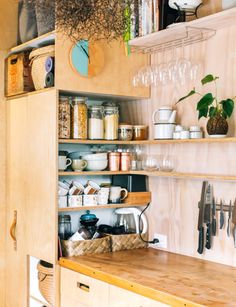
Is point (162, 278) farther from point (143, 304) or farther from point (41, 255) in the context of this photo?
point (41, 255)

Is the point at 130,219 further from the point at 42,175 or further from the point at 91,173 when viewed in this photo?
the point at 42,175

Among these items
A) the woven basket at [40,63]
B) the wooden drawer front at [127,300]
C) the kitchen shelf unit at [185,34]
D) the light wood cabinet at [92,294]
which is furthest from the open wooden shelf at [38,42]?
the wooden drawer front at [127,300]

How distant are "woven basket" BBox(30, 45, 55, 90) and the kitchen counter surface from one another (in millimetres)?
1104

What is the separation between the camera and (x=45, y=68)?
130 inches

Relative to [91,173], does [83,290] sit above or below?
below

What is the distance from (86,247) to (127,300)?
63 cm

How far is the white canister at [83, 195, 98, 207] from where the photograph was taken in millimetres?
3385

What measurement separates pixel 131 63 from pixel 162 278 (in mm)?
1439

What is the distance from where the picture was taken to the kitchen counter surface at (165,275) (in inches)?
95.0

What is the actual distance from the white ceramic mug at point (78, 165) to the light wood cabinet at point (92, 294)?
0.62 metres

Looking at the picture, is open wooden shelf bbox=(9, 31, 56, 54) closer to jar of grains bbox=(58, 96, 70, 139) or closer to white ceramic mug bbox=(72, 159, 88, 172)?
jar of grains bbox=(58, 96, 70, 139)

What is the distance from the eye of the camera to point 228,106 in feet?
9.41

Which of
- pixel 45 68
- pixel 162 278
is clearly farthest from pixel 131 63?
pixel 162 278

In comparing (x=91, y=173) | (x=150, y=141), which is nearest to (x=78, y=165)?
(x=91, y=173)
